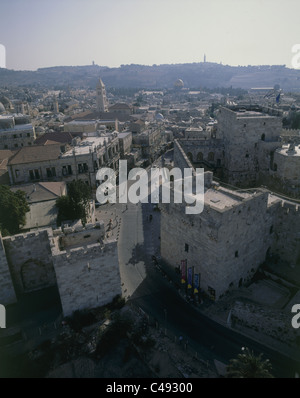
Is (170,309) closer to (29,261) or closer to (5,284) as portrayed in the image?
(29,261)

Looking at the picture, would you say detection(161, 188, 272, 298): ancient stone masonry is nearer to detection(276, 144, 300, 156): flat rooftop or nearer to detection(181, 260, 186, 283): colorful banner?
detection(181, 260, 186, 283): colorful banner

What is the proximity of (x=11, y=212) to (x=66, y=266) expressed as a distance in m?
14.3

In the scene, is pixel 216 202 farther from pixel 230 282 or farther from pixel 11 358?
pixel 11 358

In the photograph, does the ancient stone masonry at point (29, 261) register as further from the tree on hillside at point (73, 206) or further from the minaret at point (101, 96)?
the minaret at point (101, 96)

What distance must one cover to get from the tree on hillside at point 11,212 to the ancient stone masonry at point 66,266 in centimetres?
753

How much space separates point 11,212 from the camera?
34344mm

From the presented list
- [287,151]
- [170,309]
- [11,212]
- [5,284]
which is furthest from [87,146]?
[170,309]

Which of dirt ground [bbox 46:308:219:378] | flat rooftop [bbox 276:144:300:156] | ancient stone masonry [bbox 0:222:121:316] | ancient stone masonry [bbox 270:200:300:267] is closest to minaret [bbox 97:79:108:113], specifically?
flat rooftop [bbox 276:144:300:156]

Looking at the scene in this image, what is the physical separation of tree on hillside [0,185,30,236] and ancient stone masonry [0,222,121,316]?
7.53m

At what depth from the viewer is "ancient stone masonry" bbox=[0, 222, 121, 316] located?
24.2 m

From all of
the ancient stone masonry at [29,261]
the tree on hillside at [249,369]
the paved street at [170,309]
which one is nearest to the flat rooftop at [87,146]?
the paved street at [170,309]

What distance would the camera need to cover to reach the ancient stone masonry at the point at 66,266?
2417 cm

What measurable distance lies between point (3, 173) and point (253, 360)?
47.1 m
